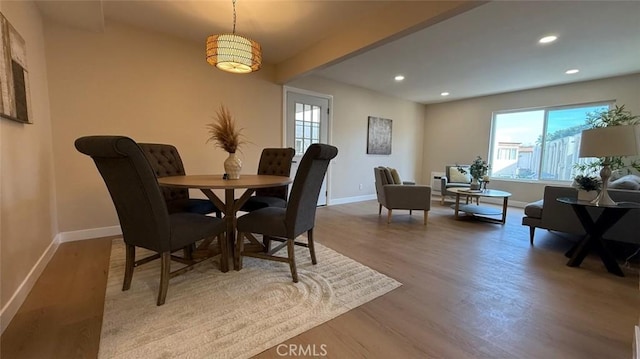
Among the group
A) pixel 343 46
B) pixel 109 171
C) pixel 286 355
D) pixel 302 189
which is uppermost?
pixel 343 46

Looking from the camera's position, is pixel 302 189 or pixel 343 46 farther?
pixel 343 46

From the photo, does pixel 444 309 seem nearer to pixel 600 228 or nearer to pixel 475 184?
pixel 600 228

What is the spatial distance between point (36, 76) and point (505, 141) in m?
7.46

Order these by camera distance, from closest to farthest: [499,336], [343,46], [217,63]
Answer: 1. [499,336]
2. [217,63]
3. [343,46]

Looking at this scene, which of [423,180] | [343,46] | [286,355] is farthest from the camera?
[423,180]

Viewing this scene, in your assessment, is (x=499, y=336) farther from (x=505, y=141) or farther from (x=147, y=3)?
(x=505, y=141)

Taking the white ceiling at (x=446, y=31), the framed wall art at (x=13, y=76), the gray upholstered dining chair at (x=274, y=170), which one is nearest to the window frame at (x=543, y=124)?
the white ceiling at (x=446, y=31)

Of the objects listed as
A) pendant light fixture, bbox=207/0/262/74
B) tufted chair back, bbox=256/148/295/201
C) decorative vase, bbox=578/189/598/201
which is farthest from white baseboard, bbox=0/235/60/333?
decorative vase, bbox=578/189/598/201

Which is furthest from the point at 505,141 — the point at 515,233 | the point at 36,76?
the point at 36,76

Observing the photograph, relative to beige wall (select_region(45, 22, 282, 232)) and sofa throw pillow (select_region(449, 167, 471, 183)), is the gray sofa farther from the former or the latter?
beige wall (select_region(45, 22, 282, 232))

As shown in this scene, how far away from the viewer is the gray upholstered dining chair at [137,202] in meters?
1.40

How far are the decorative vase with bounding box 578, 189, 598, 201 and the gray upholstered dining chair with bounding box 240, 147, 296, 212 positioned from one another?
2.91 metres

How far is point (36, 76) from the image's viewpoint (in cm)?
230

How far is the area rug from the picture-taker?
1.30 m
